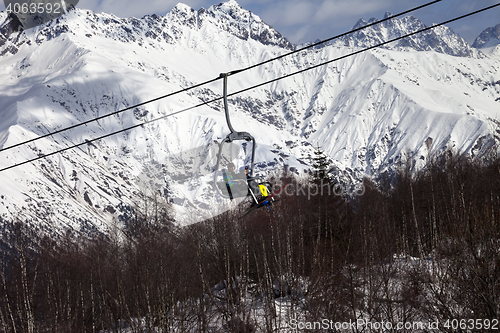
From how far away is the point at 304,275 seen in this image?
2903cm

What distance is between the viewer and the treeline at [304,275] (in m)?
16.4

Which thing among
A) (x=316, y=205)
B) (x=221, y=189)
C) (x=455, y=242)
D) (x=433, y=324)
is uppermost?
(x=316, y=205)

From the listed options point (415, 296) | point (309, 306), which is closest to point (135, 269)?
point (309, 306)

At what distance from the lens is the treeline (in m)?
16.4

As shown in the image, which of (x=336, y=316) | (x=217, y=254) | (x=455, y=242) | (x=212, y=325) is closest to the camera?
(x=455, y=242)

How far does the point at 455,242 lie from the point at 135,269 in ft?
64.6

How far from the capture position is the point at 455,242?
54.1ft

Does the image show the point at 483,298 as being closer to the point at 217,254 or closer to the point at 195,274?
the point at 217,254

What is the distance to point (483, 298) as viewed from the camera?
45.6ft

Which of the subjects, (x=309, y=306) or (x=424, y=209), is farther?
(x=424, y=209)

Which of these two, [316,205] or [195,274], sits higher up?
[316,205]

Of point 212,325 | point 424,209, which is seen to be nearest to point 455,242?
point 212,325

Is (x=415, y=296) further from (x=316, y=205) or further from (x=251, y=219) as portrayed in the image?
(x=251, y=219)

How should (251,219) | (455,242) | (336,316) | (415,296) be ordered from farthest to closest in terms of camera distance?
(251,219), (415,296), (336,316), (455,242)
